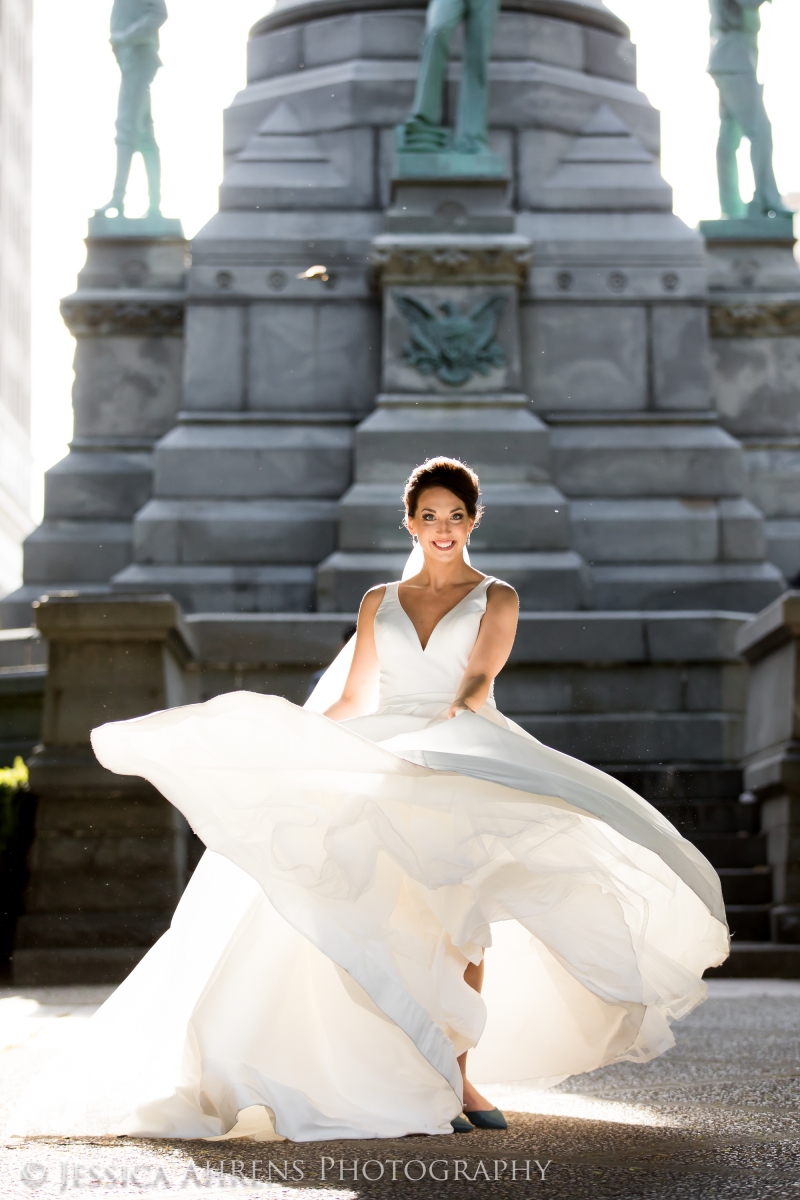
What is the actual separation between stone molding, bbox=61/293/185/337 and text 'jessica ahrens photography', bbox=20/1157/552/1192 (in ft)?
50.2

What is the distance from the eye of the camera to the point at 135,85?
19.5 meters

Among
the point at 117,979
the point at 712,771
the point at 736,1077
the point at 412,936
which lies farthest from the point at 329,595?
the point at 412,936

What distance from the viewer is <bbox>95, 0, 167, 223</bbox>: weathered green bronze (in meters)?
19.4

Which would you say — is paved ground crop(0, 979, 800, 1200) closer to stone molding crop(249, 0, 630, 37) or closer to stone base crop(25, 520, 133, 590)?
stone base crop(25, 520, 133, 590)

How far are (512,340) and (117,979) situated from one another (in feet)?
30.2

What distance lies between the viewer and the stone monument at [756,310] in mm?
18562

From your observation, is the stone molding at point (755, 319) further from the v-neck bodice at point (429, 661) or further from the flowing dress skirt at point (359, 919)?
the flowing dress skirt at point (359, 919)

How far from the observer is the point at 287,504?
1733cm

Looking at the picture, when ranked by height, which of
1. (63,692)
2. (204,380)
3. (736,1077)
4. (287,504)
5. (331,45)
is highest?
(331,45)

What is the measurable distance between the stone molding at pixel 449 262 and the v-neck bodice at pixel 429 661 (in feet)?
39.5

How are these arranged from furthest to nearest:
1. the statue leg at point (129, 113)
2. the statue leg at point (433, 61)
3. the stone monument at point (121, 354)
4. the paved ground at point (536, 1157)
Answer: the statue leg at point (129, 113)
the stone monument at point (121, 354)
the statue leg at point (433, 61)
the paved ground at point (536, 1157)

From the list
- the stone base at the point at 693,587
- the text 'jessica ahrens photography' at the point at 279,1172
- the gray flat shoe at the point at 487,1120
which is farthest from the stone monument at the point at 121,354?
the text 'jessica ahrens photography' at the point at 279,1172

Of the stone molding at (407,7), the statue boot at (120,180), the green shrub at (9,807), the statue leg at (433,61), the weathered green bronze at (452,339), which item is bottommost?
the green shrub at (9,807)

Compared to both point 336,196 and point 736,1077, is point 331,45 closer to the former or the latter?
point 336,196
